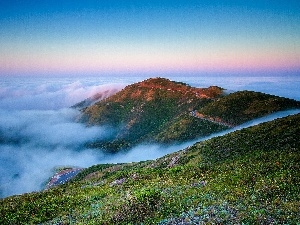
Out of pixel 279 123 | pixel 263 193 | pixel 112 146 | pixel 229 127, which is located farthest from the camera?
pixel 112 146

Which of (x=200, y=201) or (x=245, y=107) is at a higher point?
(x=200, y=201)

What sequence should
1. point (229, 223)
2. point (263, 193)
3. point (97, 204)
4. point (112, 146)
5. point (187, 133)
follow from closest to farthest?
point (229, 223)
point (263, 193)
point (97, 204)
point (187, 133)
point (112, 146)

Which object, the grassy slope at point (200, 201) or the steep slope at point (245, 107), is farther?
the steep slope at point (245, 107)

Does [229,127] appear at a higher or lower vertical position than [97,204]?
lower

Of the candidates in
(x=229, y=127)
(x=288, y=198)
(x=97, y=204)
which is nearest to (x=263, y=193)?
(x=288, y=198)

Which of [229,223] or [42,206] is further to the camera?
[42,206]

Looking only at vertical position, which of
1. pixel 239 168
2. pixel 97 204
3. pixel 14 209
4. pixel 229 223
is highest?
pixel 229 223

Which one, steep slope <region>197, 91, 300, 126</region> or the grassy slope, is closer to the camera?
the grassy slope

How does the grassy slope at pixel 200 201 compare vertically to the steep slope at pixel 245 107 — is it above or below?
above

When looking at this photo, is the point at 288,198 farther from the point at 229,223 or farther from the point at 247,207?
the point at 229,223

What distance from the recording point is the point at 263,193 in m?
18.1

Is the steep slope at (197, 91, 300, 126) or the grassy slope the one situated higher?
the grassy slope

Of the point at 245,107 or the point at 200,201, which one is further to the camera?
the point at 245,107

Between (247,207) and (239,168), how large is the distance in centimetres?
1172
